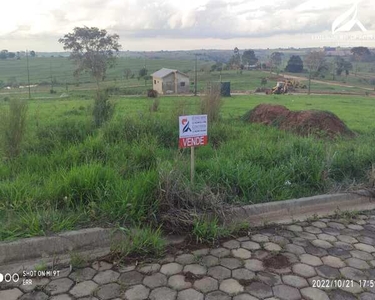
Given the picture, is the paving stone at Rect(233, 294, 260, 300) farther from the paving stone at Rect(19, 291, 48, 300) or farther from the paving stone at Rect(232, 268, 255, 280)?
the paving stone at Rect(19, 291, 48, 300)

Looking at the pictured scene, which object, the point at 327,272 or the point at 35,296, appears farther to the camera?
the point at 327,272

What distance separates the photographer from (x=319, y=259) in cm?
261

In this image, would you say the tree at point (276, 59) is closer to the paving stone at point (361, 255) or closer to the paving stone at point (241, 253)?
the paving stone at point (361, 255)

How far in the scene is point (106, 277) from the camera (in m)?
2.30

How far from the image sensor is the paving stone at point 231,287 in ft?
7.20

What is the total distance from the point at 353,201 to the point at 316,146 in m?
1.06

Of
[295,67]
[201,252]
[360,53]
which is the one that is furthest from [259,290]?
[360,53]

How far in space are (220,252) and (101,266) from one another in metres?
0.89

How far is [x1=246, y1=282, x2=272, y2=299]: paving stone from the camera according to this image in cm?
217

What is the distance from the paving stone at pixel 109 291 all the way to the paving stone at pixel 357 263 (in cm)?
168

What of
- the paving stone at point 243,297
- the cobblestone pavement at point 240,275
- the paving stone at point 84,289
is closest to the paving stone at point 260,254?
the cobblestone pavement at point 240,275

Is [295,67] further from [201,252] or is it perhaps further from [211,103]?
[201,252]

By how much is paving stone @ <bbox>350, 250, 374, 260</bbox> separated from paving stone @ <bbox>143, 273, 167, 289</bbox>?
1513 millimetres

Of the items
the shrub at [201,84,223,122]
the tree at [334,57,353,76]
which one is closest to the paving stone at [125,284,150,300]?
the shrub at [201,84,223,122]
